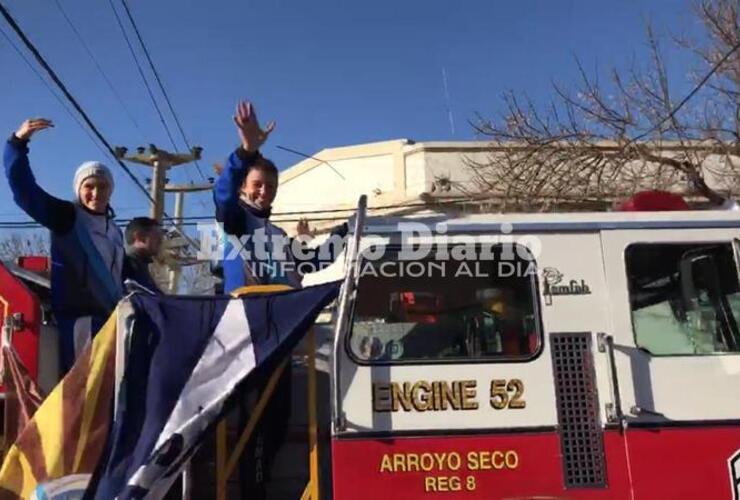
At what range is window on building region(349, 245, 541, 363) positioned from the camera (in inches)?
157

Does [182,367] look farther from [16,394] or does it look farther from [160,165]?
[160,165]

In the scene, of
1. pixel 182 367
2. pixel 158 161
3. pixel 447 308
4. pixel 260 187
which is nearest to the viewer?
pixel 182 367

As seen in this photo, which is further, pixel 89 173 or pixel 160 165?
pixel 160 165

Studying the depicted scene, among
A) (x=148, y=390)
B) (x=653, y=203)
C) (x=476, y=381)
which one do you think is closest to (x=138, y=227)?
(x=148, y=390)

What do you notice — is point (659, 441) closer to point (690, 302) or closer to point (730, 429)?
point (730, 429)

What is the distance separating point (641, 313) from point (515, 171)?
9.16 metres

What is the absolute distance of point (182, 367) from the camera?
373cm

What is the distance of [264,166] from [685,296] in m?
2.48

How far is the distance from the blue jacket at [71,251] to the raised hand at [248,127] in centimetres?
104

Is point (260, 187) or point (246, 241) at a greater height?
point (260, 187)

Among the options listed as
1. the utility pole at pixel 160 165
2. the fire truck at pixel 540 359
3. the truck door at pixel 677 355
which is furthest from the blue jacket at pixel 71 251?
the utility pole at pixel 160 165

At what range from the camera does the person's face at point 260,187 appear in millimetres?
4328

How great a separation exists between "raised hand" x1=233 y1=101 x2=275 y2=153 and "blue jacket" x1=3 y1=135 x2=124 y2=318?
3.41 feet

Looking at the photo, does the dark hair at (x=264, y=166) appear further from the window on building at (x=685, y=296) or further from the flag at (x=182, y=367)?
the window on building at (x=685, y=296)
